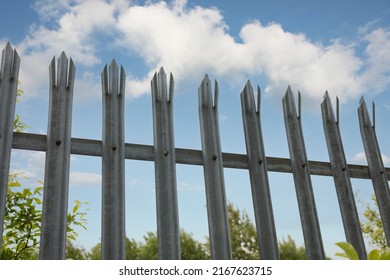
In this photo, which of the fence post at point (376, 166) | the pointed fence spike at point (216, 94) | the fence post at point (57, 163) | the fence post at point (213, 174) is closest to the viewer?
the fence post at point (57, 163)

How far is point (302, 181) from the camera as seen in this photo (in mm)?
2717

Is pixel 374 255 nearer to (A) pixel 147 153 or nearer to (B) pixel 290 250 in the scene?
(A) pixel 147 153

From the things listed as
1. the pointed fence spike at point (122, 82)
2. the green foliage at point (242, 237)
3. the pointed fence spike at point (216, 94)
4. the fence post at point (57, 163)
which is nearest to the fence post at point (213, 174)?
the pointed fence spike at point (216, 94)

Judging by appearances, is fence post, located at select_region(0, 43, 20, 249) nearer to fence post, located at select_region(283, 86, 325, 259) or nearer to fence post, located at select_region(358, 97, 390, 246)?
fence post, located at select_region(283, 86, 325, 259)

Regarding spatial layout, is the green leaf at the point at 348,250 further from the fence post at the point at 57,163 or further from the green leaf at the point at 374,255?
the fence post at the point at 57,163

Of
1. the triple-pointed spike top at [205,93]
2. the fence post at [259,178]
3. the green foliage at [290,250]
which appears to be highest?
the green foliage at [290,250]

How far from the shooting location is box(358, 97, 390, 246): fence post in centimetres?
296

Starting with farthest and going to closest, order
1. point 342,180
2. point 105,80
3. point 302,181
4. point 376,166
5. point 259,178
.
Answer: point 376,166 < point 342,180 < point 302,181 < point 259,178 < point 105,80

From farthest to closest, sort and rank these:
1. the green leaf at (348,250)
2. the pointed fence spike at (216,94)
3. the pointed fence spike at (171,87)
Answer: the pointed fence spike at (216,94) < the pointed fence spike at (171,87) < the green leaf at (348,250)

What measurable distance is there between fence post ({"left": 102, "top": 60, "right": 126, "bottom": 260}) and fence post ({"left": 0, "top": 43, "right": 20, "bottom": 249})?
483 millimetres

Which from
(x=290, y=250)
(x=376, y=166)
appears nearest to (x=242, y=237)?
(x=290, y=250)

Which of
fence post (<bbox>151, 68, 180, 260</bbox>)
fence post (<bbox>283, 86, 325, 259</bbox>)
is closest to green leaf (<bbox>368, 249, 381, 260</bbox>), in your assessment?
fence post (<bbox>151, 68, 180, 260</bbox>)

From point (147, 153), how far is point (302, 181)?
40.6 inches

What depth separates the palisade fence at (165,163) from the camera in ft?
7.14
